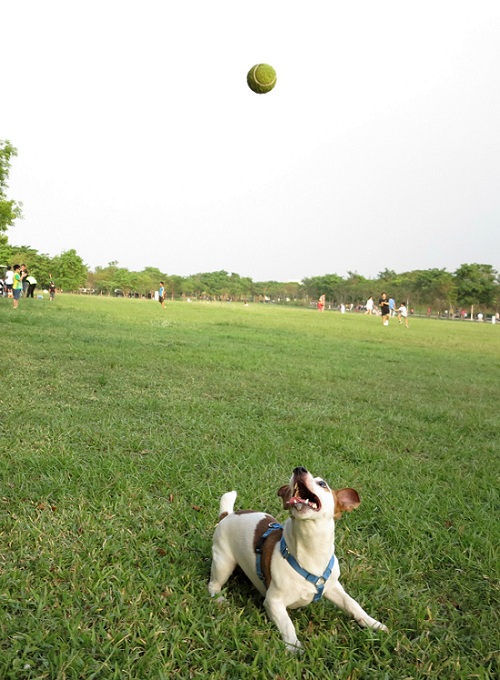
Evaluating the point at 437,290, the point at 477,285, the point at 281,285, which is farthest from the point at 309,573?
the point at 281,285

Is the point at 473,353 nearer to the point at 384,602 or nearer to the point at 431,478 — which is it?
the point at 431,478

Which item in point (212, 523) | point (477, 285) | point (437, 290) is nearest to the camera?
point (212, 523)

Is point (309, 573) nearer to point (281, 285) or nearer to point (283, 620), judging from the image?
point (283, 620)

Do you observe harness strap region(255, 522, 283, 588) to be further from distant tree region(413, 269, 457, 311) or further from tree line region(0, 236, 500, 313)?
distant tree region(413, 269, 457, 311)

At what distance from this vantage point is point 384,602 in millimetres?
2232

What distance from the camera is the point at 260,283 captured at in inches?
5335

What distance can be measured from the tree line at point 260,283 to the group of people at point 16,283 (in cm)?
374

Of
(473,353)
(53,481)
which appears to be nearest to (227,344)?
(473,353)

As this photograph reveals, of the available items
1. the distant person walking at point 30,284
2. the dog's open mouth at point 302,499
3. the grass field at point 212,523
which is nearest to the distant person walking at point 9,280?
the distant person walking at point 30,284

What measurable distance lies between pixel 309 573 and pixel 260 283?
13453cm

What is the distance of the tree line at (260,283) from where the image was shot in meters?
70.6

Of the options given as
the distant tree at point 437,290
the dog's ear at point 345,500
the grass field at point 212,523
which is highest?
the distant tree at point 437,290

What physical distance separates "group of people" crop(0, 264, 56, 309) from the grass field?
11965mm

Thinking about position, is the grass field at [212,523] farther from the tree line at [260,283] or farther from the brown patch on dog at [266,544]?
the tree line at [260,283]
